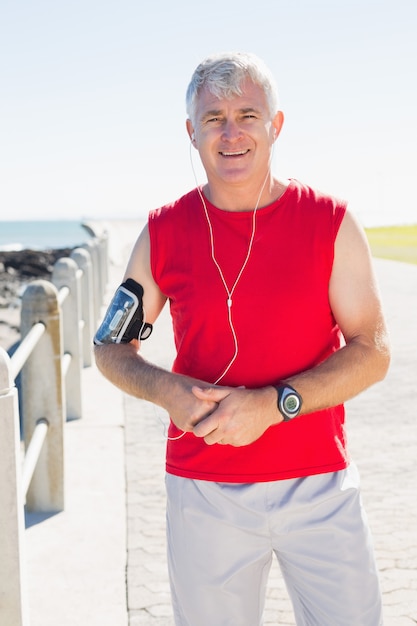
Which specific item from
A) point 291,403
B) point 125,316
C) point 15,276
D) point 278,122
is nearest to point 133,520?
point 125,316

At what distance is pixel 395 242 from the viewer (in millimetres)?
38906

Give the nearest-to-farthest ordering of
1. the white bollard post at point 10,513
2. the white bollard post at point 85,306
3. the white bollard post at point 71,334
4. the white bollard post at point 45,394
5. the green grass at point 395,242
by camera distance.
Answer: the white bollard post at point 10,513
the white bollard post at point 45,394
the white bollard post at point 71,334
the white bollard post at point 85,306
the green grass at point 395,242

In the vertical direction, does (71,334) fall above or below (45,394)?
above

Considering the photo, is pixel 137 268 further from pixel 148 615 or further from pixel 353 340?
pixel 148 615

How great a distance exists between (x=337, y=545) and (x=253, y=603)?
0.32 meters

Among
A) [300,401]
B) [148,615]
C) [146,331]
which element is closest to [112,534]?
[148,615]

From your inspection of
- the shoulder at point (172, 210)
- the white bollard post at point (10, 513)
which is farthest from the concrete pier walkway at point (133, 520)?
the shoulder at point (172, 210)

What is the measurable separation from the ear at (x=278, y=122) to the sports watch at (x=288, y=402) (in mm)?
813

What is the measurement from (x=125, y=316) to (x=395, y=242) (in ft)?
122

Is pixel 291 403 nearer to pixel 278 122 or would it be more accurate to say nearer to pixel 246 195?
pixel 246 195

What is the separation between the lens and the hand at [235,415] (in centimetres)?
251

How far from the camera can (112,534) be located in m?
5.23

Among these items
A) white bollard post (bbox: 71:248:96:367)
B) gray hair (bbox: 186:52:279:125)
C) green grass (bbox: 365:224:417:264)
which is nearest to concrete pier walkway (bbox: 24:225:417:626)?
gray hair (bbox: 186:52:279:125)

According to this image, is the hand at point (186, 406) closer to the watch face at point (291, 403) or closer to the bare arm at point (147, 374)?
the bare arm at point (147, 374)
